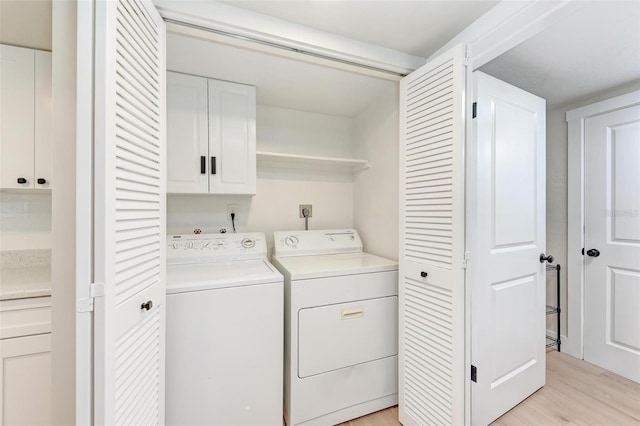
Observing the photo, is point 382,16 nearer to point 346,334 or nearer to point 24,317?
point 346,334

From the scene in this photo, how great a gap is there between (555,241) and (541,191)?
0.97 metres

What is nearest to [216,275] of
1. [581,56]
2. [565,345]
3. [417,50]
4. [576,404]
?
[417,50]

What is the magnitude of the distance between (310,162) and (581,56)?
1.93 m

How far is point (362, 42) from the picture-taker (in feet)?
4.98

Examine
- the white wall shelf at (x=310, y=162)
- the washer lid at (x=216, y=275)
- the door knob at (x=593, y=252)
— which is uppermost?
the white wall shelf at (x=310, y=162)

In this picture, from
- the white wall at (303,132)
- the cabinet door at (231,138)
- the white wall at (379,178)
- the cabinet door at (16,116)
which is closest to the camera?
the cabinet door at (16,116)

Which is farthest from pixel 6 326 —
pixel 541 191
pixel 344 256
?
pixel 541 191

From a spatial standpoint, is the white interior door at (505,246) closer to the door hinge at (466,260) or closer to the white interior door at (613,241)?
the door hinge at (466,260)

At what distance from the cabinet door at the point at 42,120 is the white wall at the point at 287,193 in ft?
2.25

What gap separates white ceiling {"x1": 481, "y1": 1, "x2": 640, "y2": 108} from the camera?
4.21ft

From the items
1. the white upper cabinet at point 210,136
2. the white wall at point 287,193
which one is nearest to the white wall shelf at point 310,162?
the white wall at point 287,193

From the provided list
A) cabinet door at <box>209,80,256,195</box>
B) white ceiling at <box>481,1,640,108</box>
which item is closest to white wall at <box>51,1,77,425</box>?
cabinet door at <box>209,80,256,195</box>

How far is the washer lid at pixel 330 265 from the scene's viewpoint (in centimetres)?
152

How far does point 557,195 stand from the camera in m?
2.33
